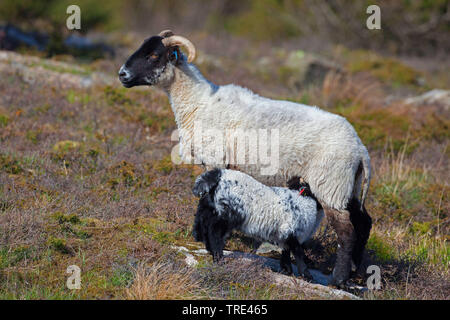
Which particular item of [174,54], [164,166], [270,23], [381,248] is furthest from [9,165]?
[270,23]

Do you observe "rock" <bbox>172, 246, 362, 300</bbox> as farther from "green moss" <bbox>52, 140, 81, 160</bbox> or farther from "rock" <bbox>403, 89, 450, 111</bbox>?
"rock" <bbox>403, 89, 450, 111</bbox>

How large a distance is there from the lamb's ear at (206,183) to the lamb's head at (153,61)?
1.47 metres

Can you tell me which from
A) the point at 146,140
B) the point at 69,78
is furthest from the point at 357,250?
Answer: the point at 69,78

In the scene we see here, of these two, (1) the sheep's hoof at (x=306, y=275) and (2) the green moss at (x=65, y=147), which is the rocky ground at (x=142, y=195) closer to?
(2) the green moss at (x=65, y=147)

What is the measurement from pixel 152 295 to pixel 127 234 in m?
1.44

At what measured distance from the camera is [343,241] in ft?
19.4

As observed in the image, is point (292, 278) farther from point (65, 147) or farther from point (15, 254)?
point (65, 147)

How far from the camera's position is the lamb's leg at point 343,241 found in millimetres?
5867

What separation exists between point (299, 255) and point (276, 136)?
132 centimetres

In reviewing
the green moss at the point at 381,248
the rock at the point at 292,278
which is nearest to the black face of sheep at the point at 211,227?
the rock at the point at 292,278

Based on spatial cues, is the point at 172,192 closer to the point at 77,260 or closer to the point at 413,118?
the point at 77,260

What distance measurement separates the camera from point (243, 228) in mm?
5699

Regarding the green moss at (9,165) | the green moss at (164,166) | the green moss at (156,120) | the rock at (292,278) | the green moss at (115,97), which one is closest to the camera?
the rock at (292,278)

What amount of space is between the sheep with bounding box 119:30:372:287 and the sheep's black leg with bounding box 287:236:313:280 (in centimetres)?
34
